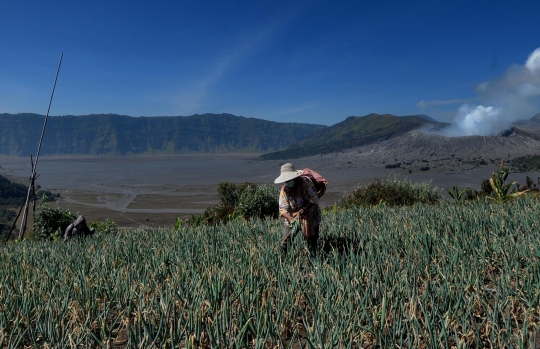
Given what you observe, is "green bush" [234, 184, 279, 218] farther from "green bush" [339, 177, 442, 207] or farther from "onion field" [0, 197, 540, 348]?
"onion field" [0, 197, 540, 348]

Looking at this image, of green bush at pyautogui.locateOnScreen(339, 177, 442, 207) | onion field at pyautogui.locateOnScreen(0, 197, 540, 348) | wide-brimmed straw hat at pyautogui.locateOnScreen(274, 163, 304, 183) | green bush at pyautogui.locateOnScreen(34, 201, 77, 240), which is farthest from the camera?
green bush at pyautogui.locateOnScreen(339, 177, 442, 207)

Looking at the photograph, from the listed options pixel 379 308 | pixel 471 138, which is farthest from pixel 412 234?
pixel 471 138

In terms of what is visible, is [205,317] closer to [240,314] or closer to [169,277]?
[240,314]

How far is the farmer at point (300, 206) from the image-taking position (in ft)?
16.1

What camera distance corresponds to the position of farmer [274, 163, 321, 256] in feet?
16.1

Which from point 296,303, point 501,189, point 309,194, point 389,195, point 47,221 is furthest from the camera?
point 389,195

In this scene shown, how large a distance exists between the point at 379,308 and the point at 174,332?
1.35 m

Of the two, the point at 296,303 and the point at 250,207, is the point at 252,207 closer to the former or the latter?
the point at 250,207

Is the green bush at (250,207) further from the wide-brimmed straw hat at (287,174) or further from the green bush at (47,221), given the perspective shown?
the wide-brimmed straw hat at (287,174)

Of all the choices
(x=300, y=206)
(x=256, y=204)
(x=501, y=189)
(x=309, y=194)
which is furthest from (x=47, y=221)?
(x=501, y=189)

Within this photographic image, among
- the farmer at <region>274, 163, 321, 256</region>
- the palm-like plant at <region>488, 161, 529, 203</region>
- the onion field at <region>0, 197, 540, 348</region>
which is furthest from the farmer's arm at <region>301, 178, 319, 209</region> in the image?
the palm-like plant at <region>488, 161, 529, 203</region>

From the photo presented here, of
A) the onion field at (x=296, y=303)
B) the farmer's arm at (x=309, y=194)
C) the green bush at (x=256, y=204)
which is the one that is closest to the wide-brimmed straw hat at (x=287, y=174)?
the farmer's arm at (x=309, y=194)

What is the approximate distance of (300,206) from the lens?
4992mm

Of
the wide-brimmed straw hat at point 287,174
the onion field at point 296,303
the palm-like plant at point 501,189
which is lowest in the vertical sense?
the onion field at point 296,303
